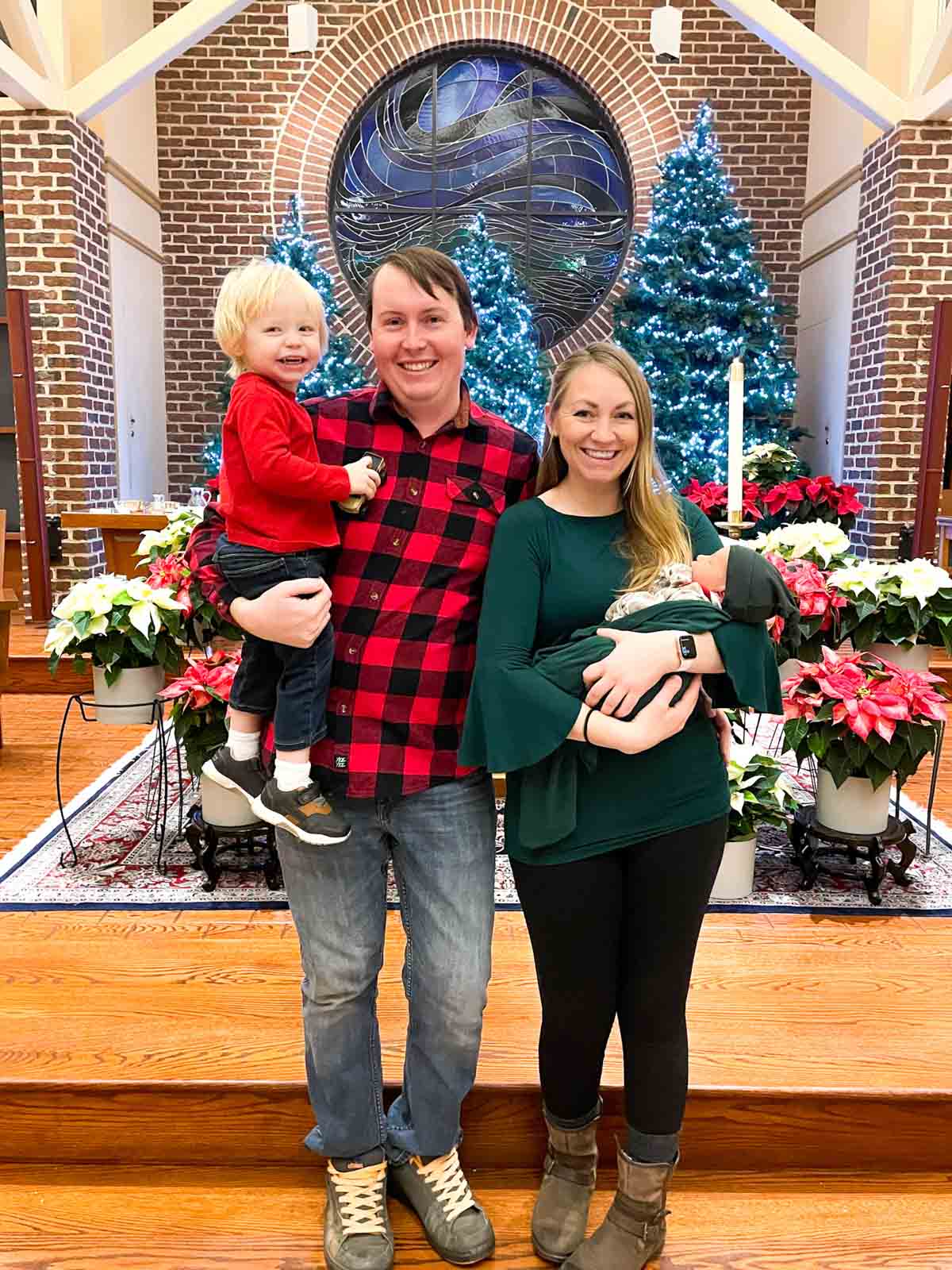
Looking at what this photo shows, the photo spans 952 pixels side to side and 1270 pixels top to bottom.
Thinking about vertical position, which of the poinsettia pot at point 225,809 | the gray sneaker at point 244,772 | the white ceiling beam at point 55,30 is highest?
the white ceiling beam at point 55,30

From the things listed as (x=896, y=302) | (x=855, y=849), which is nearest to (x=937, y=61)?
(x=896, y=302)

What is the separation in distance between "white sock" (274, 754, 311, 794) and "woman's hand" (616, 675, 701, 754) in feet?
1.47

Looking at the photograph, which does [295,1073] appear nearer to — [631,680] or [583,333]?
[631,680]

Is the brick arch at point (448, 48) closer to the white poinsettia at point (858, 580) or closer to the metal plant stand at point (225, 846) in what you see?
the white poinsettia at point (858, 580)

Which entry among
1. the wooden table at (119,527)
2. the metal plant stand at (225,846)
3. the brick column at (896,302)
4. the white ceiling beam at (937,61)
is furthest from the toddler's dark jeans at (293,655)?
the white ceiling beam at (937,61)

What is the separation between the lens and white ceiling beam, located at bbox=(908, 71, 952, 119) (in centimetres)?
529

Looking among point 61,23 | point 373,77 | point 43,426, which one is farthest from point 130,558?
point 373,77

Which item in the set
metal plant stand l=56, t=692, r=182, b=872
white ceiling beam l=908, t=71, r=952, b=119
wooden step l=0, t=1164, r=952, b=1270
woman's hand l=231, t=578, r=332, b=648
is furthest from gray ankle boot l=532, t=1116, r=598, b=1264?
white ceiling beam l=908, t=71, r=952, b=119

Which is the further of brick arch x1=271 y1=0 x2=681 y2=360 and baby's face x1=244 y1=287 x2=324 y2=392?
brick arch x1=271 y1=0 x2=681 y2=360

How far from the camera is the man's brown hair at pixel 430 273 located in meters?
1.34

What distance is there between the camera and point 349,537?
4.75ft

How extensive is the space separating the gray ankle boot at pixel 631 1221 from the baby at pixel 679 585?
2.65 feet

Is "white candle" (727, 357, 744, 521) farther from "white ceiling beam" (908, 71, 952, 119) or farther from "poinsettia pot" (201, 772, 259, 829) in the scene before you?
"white ceiling beam" (908, 71, 952, 119)

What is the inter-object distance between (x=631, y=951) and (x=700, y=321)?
6200 millimetres
